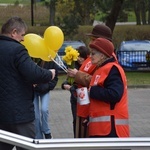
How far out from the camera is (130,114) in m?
12.6

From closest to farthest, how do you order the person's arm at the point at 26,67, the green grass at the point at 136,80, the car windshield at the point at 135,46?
the person's arm at the point at 26,67, the green grass at the point at 136,80, the car windshield at the point at 135,46

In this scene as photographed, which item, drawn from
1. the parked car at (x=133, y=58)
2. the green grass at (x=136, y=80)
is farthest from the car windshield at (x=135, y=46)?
the green grass at (x=136, y=80)

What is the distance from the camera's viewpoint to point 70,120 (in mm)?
11586

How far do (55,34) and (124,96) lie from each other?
102cm

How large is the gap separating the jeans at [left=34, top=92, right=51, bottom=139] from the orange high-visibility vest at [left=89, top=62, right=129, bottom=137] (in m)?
3.10

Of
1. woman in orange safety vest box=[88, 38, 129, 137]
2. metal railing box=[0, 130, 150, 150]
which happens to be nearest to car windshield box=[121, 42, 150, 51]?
woman in orange safety vest box=[88, 38, 129, 137]

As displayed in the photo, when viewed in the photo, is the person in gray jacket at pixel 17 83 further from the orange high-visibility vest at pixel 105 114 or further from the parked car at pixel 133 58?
the parked car at pixel 133 58

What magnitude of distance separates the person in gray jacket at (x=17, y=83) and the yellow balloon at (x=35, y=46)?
459mm

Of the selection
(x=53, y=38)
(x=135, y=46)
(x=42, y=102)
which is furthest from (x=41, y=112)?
(x=135, y=46)

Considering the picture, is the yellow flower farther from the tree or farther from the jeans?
the tree

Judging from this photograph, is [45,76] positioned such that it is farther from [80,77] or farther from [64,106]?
[64,106]

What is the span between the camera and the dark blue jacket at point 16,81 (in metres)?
5.19

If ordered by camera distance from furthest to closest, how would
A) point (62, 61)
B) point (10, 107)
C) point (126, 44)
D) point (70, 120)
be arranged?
point (126, 44)
point (70, 120)
point (62, 61)
point (10, 107)

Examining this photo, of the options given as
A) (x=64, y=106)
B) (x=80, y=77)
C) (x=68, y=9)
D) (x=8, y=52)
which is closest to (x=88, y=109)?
(x=80, y=77)
